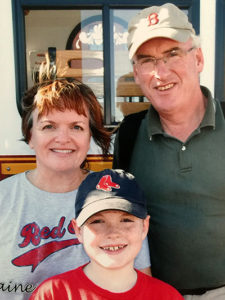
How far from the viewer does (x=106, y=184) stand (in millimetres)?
1264

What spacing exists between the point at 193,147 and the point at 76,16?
1569mm

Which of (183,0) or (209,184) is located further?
(183,0)

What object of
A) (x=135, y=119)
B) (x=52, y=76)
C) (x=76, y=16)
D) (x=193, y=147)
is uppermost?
(x=76, y=16)

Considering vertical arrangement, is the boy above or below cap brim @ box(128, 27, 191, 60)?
below

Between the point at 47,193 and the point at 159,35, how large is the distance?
87 cm

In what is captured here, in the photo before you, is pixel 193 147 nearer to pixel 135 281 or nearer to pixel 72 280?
pixel 135 281

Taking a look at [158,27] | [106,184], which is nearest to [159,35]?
[158,27]

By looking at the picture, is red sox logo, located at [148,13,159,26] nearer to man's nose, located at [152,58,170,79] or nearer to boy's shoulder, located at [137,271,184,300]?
man's nose, located at [152,58,170,79]

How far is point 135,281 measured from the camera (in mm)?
1210

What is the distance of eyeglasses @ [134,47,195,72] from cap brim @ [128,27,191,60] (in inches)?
2.2

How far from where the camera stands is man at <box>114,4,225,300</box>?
1.51 m

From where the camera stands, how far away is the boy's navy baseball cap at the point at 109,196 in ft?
3.95

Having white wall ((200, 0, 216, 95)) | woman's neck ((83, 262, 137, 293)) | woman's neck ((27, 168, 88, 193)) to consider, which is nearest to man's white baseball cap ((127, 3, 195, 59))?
woman's neck ((27, 168, 88, 193))

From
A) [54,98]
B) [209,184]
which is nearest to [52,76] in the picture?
[54,98]
